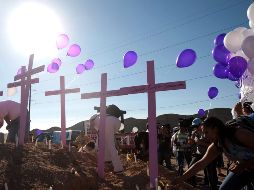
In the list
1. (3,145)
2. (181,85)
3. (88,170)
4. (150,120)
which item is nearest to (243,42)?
(181,85)

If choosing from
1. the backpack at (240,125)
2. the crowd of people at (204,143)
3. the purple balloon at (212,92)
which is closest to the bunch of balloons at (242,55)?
the crowd of people at (204,143)

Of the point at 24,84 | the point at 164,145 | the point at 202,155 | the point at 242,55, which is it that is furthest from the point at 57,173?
the point at 164,145

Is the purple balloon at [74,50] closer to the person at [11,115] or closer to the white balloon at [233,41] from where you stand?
the person at [11,115]

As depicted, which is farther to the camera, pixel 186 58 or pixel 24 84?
pixel 24 84

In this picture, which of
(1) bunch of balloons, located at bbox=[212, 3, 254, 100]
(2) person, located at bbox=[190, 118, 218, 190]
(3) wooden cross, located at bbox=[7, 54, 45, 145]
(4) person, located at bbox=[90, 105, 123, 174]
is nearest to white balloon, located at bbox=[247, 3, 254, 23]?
(1) bunch of balloons, located at bbox=[212, 3, 254, 100]

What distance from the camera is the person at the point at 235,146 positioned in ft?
14.7

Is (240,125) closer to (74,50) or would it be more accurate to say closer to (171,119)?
(74,50)

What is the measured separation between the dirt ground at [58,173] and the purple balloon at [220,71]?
2.48 m

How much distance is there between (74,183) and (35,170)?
89 cm

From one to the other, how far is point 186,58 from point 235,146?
360cm

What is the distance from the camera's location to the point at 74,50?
10203 millimetres

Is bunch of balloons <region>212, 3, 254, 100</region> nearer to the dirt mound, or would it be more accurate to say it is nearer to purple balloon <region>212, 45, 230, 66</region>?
purple balloon <region>212, 45, 230, 66</region>

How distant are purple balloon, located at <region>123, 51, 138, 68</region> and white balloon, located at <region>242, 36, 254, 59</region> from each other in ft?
8.86

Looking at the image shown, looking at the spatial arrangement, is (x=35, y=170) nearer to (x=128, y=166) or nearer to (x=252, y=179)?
(x=128, y=166)
